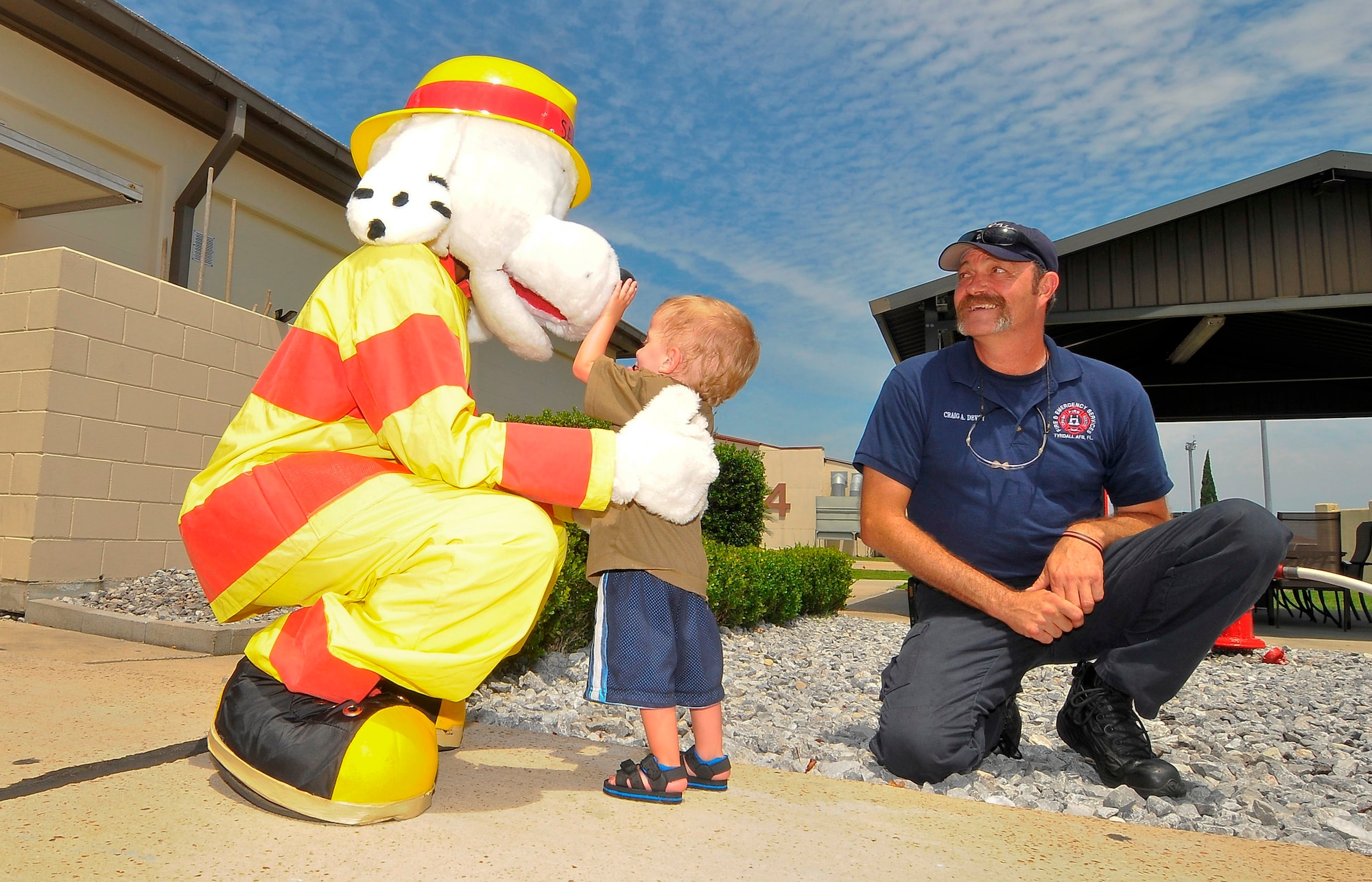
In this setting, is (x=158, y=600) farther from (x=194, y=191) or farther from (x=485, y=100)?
(x=485, y=100)

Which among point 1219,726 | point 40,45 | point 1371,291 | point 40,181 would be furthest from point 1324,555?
point 40,45

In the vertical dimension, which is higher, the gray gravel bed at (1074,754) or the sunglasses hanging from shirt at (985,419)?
the sunglasses hanging from shirt at (985,419)

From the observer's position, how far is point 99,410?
4629mm

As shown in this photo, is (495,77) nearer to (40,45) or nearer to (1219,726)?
(1219,726)

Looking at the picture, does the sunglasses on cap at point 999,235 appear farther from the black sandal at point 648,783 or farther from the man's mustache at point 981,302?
the black sandal at point 648,783

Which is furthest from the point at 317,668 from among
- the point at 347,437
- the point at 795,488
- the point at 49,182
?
the point at 795,488

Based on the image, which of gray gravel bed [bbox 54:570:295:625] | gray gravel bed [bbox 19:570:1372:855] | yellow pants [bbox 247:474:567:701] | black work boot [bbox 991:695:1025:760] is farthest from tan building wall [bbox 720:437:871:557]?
yellow pants [bbox 247:474:567:701]

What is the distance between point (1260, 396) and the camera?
11.3 meters

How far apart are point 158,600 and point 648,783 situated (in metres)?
3.78

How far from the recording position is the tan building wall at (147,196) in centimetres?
571

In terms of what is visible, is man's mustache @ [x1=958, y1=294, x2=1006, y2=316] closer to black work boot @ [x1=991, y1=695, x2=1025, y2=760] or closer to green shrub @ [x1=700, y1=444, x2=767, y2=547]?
black work boot @ [x1=991, y1=695, x2=1025, y2=760]

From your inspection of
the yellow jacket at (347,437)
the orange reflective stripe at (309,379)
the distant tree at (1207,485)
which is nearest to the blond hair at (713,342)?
the yellow jacket at (347,437)

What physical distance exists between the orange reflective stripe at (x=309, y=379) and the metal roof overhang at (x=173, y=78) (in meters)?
5.23

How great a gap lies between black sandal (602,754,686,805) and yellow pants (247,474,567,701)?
0.42m
